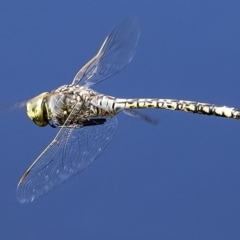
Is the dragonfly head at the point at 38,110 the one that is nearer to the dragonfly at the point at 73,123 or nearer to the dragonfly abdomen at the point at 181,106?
the dragonfly at the point at 73,123

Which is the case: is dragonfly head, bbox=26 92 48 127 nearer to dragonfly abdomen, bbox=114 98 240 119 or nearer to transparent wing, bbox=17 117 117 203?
transparent wing, bbox=17 117 117 203

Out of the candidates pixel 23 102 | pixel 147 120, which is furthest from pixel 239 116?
pixel 23 102

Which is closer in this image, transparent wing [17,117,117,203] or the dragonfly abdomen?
the dragonfly abdomen

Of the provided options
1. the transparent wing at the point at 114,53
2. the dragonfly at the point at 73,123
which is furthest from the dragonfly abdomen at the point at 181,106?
the transparent wing at the point at 114,53

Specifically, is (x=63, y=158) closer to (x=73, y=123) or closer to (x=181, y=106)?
(x=73, y=123)

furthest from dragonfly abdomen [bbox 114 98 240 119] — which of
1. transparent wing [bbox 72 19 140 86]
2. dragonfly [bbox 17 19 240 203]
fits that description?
transparent wing [bbox 72 19 140 86]

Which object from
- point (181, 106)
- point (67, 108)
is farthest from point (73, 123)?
point (181, 106)

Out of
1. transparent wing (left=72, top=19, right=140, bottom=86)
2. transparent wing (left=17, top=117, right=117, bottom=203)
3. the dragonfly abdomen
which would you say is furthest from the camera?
transparent wing (left=72, top=19, right=140, bottom=86)
